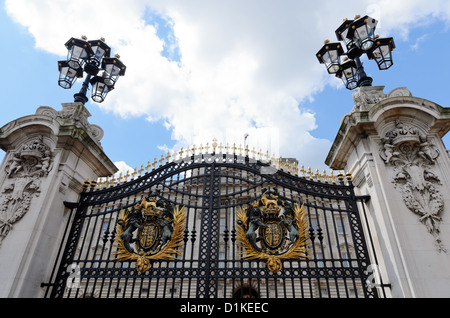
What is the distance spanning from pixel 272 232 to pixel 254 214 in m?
0.59

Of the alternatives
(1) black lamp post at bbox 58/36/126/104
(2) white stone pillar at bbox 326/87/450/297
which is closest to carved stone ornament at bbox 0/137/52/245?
(1) black lamp post at bbox 58/36/126/104

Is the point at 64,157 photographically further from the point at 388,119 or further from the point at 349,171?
the point at 388,119

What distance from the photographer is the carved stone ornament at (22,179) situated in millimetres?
7103

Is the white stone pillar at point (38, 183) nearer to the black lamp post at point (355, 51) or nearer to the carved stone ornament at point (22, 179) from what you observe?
the carved stone ornament at point (22, 179)

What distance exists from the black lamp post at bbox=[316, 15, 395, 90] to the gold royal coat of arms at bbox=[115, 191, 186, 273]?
20.4ft

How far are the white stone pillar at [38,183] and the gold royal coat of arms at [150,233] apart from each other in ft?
5.74

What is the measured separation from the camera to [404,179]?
6.73 metres

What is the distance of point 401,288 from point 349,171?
317 cm

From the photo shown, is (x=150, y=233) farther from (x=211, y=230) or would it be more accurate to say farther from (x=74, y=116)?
(x=74, y=116)

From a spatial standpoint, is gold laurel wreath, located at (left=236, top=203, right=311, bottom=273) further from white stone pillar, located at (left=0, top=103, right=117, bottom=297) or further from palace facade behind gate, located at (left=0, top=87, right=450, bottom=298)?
white stone pillar, located at (left=0, top=103, right=117, bottom=297)
